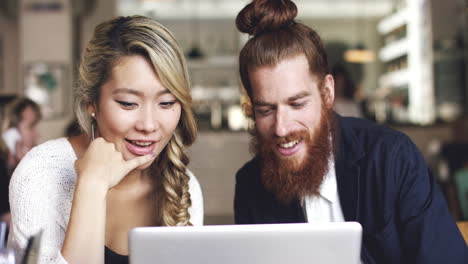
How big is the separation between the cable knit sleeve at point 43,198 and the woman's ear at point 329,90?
3.18 feet

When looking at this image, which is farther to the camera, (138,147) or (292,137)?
(292,137)

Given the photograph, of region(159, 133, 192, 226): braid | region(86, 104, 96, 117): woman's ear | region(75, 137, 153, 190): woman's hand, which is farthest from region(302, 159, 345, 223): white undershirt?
region(86, 104, 96, 117): woman's ear

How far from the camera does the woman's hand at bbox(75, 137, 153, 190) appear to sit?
149 centimetres

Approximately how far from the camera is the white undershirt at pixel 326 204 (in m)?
1.91

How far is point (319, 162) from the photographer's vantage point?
1.95 m

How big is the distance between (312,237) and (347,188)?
0.83 metres

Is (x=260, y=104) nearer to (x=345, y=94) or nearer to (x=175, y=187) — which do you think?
(x=175, y=187)

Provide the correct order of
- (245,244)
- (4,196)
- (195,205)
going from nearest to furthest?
(245,244) < (195,205) < (4,196)

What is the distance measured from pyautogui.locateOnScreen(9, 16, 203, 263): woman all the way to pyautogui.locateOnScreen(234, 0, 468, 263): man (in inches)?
11.2

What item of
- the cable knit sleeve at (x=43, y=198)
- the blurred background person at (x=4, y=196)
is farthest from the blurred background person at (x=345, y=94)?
the cable knit sleeve at (x=43, y=198)

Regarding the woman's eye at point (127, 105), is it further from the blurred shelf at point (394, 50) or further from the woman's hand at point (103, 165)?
the blurred shelf at point (394, 50)

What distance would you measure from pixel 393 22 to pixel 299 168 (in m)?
9.52

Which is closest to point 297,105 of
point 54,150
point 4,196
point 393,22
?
point 54,150

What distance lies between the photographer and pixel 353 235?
1052mm
